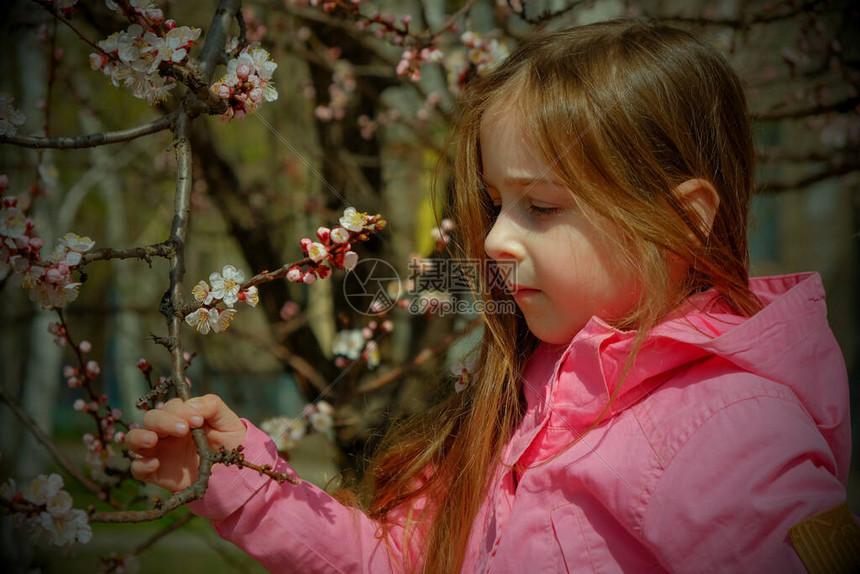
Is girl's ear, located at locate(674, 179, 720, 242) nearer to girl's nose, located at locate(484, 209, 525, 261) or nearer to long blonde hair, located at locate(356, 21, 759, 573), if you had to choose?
long blonde hair, located at locate(356, 21, 759, 573)

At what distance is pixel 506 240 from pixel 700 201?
1.00 ft

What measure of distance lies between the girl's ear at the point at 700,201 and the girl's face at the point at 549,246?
0.44 ft

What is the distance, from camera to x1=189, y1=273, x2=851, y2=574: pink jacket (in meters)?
0.81

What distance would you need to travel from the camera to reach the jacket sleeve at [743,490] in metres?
0.78

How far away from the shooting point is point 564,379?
1.01 metres

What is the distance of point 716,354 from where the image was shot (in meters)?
0.92

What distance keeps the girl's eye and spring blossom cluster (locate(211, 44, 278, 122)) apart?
41 centimetres

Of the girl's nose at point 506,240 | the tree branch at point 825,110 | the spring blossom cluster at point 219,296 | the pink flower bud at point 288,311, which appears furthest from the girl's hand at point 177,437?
the tree branch at point 825,110

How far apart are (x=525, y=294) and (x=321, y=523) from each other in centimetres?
49

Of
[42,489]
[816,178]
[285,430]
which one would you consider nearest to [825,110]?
[816,178]

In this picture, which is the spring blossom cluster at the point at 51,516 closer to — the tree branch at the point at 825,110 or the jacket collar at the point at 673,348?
the jacket collar at the point at 673,348

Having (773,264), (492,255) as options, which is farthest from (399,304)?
(773,264)

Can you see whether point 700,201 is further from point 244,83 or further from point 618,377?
point 244,83

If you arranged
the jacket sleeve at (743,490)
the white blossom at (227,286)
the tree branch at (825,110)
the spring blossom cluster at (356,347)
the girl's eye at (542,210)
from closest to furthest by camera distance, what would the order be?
the jacket sleeve at (743,490)
the white blossom at (227,286)
the girl's eye at (542,210)
the tree branch at (825,110)
the spring blossom cluster at (356,347)
